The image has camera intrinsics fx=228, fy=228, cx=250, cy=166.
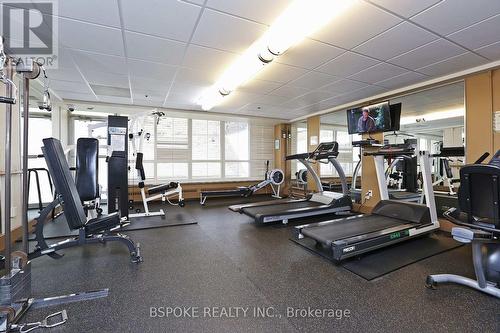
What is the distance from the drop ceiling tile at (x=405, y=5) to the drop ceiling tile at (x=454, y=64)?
1481mm

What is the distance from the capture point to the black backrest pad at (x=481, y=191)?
179 cm

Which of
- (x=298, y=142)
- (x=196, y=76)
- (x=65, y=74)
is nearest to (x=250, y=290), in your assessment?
Result: (x=196, y=76)

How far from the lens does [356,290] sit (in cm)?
200

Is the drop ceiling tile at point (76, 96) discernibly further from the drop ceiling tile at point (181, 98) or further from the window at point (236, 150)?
the window at point (236, 150)

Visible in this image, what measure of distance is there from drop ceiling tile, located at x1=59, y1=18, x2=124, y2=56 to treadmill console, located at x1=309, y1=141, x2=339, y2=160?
338 cm

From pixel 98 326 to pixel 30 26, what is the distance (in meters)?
2.93

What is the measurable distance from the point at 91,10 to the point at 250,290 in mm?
2893

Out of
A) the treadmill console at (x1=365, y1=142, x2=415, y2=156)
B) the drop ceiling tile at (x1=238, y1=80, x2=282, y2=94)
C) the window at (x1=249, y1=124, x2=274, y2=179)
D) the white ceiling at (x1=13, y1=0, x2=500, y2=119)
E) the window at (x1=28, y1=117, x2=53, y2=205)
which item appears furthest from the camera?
the window at (x1=249, y1=124, x2=274, y2=179)

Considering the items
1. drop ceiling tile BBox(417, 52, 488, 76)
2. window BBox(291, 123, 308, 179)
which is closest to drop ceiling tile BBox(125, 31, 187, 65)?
drop ceiling tile BBox(417, 52, 488, 76)

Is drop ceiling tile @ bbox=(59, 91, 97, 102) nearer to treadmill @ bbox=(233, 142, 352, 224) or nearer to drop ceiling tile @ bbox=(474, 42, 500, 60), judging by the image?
treadmill @ bbox=(233, 142, 352, 224)

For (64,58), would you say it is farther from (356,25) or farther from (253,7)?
(356,25)

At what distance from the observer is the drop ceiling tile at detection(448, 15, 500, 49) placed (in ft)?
7.39

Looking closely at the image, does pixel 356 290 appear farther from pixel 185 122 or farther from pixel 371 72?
pixel 185 122

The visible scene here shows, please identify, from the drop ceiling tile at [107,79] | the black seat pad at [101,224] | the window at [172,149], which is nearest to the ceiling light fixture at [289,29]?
the drop ceiling tile at [107,79]
